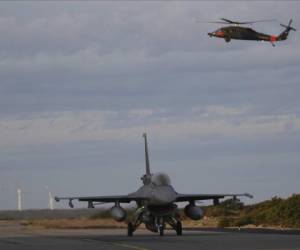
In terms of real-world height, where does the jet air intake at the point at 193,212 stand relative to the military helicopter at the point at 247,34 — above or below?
below

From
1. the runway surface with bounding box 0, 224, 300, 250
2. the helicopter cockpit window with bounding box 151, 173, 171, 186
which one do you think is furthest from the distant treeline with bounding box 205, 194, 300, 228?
the runway surface with bounding box 0, 224, 300, 250

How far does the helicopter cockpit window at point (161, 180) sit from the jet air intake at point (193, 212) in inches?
152

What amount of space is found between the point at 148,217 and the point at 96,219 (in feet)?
136

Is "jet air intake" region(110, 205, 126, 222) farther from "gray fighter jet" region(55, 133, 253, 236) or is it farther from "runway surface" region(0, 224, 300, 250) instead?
"runway surface" region(0, 224, 300, 250)

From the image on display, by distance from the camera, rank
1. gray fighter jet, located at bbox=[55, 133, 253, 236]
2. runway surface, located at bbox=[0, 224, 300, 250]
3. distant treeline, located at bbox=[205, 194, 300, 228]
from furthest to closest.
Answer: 1. distant treeline, located at bbox=[205, 194, 300, 228]
2. gray fighter jet, located at bbox=[55, 133, 253, 236]
3. runway surface, located at bbox=[0, 224, 300, 250]

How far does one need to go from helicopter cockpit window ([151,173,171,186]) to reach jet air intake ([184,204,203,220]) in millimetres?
3853

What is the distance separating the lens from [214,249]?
27266 millimetres

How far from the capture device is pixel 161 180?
146 feet

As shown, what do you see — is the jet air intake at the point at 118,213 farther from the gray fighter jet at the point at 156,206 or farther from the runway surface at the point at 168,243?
the runway surface at the point at 168,243

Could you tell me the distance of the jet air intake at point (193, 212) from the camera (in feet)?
156

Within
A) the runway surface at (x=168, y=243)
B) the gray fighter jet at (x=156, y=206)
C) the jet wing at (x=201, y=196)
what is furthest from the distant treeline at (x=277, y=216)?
the runway surface at (x=168, y=243)

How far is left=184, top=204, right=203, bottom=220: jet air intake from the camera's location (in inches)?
1877

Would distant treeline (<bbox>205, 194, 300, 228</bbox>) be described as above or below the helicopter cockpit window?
below

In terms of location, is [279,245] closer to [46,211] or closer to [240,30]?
[240,30]
